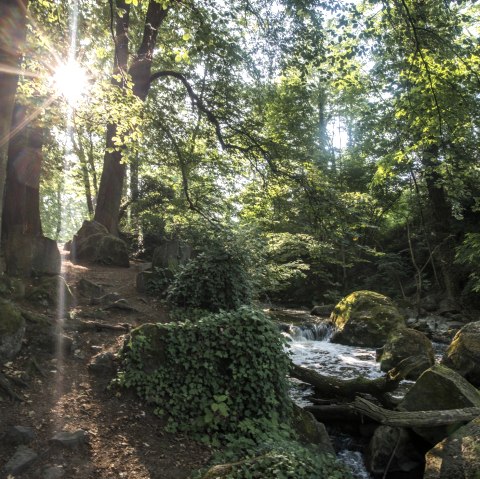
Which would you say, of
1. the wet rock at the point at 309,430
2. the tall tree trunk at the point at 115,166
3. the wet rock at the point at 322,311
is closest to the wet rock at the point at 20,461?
the wet rock at the point at 309,430

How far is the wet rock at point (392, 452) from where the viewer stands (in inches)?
223

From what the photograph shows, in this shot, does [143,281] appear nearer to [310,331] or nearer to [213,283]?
[213,283]

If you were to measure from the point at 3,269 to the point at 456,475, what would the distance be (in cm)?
749

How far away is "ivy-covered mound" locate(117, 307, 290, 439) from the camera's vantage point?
5.26m

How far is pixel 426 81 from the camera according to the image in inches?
285

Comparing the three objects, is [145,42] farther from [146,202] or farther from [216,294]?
[216,294]

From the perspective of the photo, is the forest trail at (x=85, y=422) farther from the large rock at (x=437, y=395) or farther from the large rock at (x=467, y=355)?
the large rock at (x=467, y=355)

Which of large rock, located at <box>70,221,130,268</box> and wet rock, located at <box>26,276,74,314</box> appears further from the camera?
large rock, located at <box>70,221,130,268</box>

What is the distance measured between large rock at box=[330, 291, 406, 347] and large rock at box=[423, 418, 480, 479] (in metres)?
6.82

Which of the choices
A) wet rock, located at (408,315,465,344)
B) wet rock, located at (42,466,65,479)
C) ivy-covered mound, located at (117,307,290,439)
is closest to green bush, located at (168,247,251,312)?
ivy-covered mound, located at (117,307,290,439)

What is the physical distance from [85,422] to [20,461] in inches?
36.6

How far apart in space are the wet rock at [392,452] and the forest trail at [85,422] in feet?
8.65

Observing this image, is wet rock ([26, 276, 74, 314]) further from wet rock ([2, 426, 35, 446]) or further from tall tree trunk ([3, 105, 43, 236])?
wet rock ([2, 426, 35, 446])

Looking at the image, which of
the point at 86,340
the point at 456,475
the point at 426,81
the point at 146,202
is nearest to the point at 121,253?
the point at 146,202
